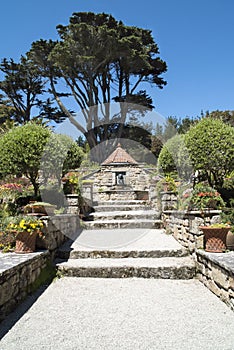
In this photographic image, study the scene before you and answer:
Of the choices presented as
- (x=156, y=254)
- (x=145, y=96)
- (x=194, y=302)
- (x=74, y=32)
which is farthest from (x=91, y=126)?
(x=194, y=302)

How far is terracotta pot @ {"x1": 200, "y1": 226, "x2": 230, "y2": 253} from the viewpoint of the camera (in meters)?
3.69

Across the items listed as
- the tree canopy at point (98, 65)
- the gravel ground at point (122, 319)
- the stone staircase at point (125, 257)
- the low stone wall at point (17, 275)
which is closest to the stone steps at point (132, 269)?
the stone staircase at point (125, 257)

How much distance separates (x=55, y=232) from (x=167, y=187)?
10.1ft

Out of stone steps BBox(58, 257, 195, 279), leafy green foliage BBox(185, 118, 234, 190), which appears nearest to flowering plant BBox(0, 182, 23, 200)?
stone steps BBox(58, 257, 195, 279)

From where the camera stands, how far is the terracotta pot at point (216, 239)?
369cm

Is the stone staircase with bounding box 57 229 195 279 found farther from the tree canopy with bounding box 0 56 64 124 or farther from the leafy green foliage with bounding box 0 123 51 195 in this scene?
the tree canopy with bounding box 0 56 64 124

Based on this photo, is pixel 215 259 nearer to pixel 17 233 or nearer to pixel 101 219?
pixel 17 233

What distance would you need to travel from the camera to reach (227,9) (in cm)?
539

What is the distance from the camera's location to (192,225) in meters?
4.20

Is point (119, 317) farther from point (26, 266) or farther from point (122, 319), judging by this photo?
point (26, 266)

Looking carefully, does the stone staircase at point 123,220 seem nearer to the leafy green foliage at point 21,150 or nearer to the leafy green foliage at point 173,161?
the leafy green foliage at point 21,150

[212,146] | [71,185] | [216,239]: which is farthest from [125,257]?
[212,146]

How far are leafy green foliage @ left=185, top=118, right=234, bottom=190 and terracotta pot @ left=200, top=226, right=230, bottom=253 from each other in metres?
3.08

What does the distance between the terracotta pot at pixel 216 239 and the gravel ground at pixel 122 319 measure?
0.53 metres
